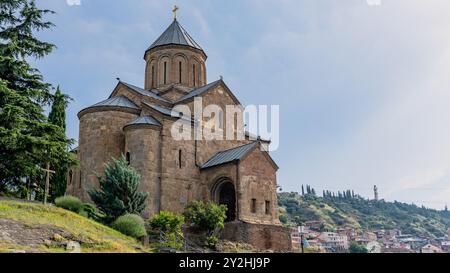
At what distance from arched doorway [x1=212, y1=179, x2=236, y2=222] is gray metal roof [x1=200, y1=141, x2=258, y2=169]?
0.94m

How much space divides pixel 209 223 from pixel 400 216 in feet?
429

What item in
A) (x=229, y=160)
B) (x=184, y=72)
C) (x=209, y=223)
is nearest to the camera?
(x=209, y=223)

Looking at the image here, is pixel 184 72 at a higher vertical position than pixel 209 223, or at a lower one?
higher

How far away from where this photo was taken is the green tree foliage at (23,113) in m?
15.0

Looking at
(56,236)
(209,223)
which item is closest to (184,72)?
(209,223)

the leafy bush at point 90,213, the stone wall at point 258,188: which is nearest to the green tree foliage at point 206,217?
the stone wall at point 258,188

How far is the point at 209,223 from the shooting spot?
19.3m

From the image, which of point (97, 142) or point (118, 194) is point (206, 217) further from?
point (97, 142)

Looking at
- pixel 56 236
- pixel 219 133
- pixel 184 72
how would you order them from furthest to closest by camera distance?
pixel 184 72 → pixel 219 133 → pixel 56 236

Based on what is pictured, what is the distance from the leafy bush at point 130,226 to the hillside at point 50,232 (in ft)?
1.48

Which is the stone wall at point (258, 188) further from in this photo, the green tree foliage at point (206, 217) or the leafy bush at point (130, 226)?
the leafy bush at point (130, 226)

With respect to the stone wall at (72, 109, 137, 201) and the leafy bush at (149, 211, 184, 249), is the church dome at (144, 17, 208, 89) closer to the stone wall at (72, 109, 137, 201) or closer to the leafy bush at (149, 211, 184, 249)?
the stone wall at (72, 109, 137, 201)
